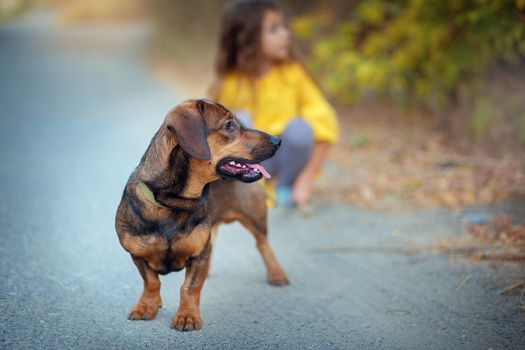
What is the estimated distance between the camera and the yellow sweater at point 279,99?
5.93m

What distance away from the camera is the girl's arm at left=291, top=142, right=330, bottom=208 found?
19.8 ft

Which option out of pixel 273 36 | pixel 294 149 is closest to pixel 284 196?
pixel 294 149

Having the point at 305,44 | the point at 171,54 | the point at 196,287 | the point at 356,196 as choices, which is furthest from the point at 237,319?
the point at 171,54

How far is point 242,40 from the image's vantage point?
5.77 m

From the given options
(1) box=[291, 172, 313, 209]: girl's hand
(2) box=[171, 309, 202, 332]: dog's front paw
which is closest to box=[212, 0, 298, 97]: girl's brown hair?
(1) box=[291, 172, 313, 209]: girl's hand

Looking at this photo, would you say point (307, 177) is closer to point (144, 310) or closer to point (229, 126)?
point (229, 126)

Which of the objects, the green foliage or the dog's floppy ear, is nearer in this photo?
the dog's floppy ear

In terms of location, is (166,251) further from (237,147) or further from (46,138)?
(46,138)

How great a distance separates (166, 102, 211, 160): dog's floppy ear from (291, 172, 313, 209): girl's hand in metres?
2.93

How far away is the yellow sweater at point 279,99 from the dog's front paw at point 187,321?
2763mm

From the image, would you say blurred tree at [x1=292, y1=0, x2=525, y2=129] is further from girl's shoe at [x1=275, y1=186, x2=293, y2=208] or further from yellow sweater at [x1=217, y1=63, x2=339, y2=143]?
girl's shoe at [x1=275, y1=186, x2=293, y2=208]

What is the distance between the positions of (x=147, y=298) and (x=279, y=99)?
3.01m

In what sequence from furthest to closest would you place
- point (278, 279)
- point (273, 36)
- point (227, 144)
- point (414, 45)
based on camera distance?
point (414, 45) < point (273, 36) < point (278, 279) < point (227, 144)

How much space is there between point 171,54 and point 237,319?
11.1 metres
